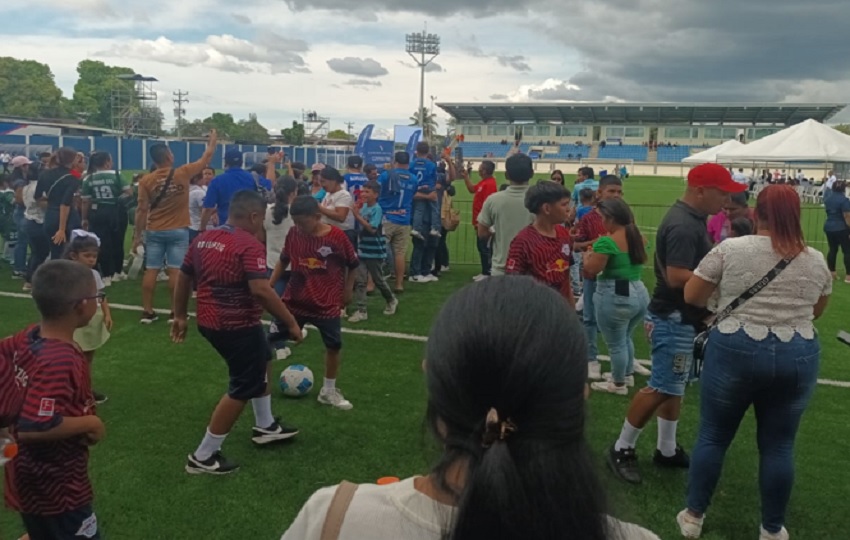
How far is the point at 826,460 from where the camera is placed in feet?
16.4

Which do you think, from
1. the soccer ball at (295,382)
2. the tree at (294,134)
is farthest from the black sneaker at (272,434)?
the tree at (294,134)

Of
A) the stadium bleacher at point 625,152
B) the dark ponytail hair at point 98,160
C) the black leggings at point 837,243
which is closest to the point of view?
the dark ponytail hair at point 98,160

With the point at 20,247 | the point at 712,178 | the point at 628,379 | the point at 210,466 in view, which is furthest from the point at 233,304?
the point at 20,247

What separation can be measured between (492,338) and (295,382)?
4.99 metres

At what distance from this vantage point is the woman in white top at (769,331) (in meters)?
3.31

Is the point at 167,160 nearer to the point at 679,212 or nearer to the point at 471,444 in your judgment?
the point at 679,212

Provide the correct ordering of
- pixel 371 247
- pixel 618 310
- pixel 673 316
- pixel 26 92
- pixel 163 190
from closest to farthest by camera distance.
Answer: pixel 673 316 < pixel 618 310 < pixel 163 190 < pixel 371 247 < pixel 26 92

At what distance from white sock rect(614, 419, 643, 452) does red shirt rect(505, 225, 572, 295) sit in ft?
3.34

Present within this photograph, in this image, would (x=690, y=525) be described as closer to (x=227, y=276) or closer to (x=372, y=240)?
(x=227, y=276)

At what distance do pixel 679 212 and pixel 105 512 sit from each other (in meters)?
3.82

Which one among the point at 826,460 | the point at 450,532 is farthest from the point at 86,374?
the point at 826,460

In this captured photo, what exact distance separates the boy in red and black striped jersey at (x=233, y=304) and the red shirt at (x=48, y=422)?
1.48 metres

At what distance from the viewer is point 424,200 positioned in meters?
10.9

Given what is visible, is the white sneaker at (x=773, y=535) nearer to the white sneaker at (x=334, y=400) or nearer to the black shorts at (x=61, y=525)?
the white sneaker at (x=334, y=400)
